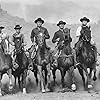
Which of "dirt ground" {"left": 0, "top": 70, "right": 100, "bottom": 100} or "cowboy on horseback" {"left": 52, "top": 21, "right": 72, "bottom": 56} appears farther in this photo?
"cowboy on horseback" {"left": 52, "top": 21, "right": 72, "bottom": 56}

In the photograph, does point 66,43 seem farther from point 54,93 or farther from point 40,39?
point 54,93

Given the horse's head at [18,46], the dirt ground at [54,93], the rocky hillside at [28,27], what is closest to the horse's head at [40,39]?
the horse's head at [18,46]

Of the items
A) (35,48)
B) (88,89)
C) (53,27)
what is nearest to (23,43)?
(35,48)

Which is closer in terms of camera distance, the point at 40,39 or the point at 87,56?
the point at 40,39

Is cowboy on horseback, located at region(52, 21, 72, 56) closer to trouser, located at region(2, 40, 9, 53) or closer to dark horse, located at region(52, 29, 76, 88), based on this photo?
dark horse, located at region(52, 29, 76, 88)

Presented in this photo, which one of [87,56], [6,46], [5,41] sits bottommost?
[87,56]

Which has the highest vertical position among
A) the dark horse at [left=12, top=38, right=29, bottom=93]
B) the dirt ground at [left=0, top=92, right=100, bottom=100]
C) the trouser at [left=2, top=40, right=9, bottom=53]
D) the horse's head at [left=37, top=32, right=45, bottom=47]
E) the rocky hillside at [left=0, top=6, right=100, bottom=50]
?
the rocky hillside at [left=0, top=6, right=100, bottom=50]

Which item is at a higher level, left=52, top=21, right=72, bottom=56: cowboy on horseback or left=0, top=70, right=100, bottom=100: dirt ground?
left=52, top=21, right=72, bottom=56: cowboy on horseback

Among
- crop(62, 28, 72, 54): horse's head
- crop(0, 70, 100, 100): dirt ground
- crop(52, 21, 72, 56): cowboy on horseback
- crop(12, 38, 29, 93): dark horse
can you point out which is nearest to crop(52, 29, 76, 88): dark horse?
crop(62, 28, 72, 54): horse's head

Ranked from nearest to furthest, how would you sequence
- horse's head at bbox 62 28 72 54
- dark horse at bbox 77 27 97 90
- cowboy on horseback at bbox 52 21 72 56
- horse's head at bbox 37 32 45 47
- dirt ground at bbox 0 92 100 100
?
dirt ground at bbox 0 92 100 100
horse's head at bbox 37 32 45 47
dark horse at bbox 77 27 97 90
horse's head at bbox 62 28 72 54
cowboy on horseback at bbox 52 21 72 56

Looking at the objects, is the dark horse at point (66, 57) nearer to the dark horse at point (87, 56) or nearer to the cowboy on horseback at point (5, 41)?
the dark horse at point (87, 56)

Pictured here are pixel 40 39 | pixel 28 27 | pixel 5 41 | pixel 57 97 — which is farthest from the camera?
pixel 28 27

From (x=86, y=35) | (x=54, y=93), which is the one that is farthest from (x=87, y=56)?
(x=54, y=93)

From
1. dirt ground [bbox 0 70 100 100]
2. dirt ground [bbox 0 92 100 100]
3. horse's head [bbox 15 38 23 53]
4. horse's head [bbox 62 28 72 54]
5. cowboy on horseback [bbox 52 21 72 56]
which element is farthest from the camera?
cowboy on horseback [bbox 52 21 72 56]
